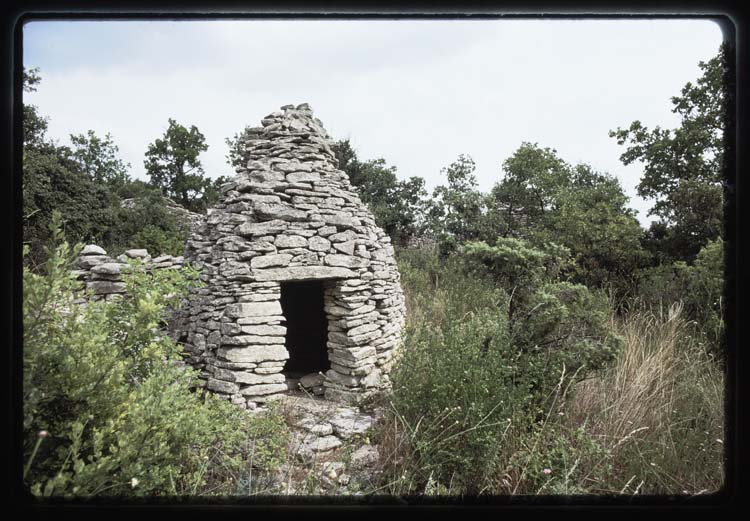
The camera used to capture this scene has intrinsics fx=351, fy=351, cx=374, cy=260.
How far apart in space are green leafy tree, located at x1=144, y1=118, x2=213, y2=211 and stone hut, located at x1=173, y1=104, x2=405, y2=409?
55 centimetres

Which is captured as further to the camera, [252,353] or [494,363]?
[252,353]

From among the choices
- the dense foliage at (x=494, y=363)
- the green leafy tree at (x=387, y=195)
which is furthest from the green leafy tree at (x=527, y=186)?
the green leafy tree at (x=387, y=195)

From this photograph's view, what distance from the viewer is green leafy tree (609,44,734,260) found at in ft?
8.83

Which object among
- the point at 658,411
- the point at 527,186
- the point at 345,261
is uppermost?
the point at 527,186

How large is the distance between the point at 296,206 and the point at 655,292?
13.5 feet

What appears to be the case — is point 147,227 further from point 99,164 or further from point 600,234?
point 600,234

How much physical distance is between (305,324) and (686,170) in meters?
5.29

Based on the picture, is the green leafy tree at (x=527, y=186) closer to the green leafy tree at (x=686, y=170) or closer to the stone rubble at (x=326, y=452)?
the green leafy tree at (x=686, y=170)

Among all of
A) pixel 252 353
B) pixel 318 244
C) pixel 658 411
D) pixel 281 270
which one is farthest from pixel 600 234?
pixel 252 353

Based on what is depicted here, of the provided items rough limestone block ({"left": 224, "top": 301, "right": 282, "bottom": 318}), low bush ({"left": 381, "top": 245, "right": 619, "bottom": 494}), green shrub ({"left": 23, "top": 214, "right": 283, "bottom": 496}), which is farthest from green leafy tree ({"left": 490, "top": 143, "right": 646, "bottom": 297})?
green shrub ({"left": 23, "top": 214, "right": 283, "bottom": 496})

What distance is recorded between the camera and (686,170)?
147 inches

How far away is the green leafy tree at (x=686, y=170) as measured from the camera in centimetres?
269
